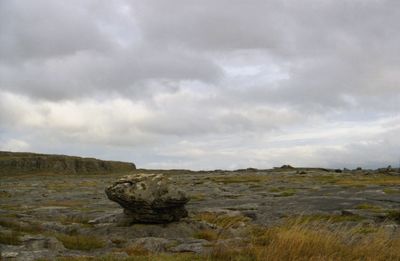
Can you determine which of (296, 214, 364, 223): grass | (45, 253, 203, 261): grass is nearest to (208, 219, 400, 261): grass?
(45, 253, 203, 261): grass

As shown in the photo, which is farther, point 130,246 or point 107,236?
point 107,236

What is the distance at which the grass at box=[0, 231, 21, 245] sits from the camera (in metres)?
17.4

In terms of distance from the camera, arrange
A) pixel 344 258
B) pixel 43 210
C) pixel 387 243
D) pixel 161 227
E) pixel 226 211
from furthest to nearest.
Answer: pixel 43 210 < pixel 226 211 < pixel 161 227 < pixel 387 243 < pixel 344 258

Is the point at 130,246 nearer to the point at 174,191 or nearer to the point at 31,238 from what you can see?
the point at 31,238

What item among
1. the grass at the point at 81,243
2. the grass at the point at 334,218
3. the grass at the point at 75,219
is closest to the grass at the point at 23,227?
the grass at the point at 81,243

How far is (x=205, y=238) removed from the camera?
20688mm

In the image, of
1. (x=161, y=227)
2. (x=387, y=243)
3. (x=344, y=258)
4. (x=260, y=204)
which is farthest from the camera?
(x=260, y=204)

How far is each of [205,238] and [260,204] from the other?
1826cm

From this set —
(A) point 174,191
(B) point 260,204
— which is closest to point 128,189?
(A) point 174,191

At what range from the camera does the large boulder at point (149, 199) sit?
23.7 m

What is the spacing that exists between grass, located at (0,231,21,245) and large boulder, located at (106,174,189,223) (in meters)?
Result: 6.29

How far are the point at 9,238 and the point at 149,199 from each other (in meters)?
7.31

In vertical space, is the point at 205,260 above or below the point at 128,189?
below

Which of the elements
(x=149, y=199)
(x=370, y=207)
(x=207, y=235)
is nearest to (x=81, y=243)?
(x=207, y=235)
